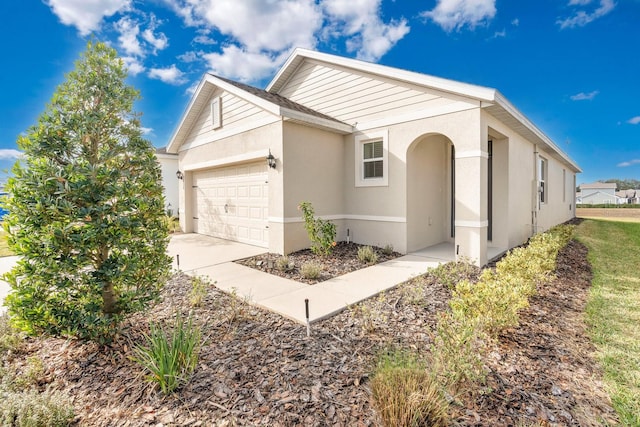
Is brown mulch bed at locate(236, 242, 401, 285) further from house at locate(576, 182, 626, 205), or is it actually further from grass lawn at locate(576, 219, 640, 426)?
house at locate(576, 182, 626, 205)

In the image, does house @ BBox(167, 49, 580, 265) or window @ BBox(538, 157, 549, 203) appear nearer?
house @ BBox(167, 49, 580, 265)

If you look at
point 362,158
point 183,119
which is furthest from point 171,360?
point 183,119

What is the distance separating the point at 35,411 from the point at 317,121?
746 cm

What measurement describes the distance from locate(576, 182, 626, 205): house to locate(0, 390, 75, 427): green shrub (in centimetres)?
8191

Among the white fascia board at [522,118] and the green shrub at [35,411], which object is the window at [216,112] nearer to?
the white fascia board at [522,118]

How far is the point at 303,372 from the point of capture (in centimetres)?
282

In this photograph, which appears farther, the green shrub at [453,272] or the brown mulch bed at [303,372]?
the green shrub at [453,272]

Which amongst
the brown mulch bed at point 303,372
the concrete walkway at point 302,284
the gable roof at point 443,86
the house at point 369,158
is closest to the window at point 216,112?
the house at point 369,158

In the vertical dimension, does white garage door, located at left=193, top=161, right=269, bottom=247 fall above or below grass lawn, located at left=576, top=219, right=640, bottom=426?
above

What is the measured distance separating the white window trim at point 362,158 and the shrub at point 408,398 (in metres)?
6.40

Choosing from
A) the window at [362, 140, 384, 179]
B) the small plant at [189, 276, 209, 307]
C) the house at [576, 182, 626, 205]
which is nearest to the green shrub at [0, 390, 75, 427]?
the small plant at [189, 276, 209, 307]

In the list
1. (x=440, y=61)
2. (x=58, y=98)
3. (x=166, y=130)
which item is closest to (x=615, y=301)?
(x=58, y=98)

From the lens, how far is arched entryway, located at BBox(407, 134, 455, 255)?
818 cm

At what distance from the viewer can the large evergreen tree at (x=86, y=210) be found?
286cm
